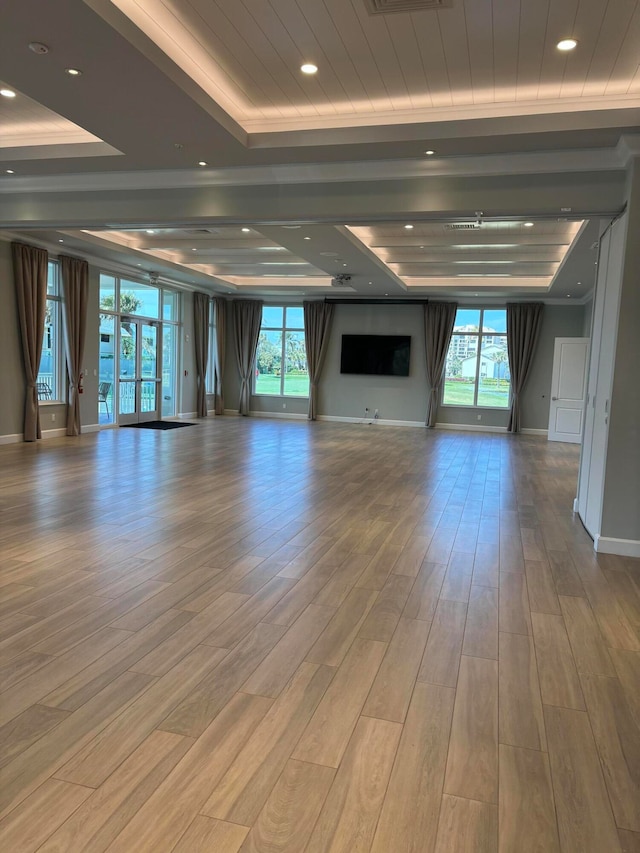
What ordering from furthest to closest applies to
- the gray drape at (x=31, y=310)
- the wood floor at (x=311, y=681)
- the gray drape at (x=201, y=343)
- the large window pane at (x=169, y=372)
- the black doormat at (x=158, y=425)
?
1. the gray drape at (x=201, y=343)
2. the large window pane at (x=169, y=372)
3. the black doormat at (x=158, y=425)
4. the gray drape at (x=31, y=310)
5. the wood floor at (x=311, y=681)

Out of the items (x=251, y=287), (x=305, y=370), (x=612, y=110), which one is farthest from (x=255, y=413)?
(x=612, y=110)

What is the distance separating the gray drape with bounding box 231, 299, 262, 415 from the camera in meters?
14.9

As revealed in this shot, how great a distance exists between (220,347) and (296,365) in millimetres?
1982

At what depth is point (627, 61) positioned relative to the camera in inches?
155

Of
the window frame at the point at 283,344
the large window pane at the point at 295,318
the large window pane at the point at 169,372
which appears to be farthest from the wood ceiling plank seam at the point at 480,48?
the window frame at the point at 283,344

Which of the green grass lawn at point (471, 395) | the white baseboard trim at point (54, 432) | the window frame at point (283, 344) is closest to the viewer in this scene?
the white baseboard trim at point (54, 432)

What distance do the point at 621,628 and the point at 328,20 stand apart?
3955 millimetres

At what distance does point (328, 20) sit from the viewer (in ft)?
12.0

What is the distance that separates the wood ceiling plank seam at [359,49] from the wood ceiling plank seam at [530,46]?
38.0 inches

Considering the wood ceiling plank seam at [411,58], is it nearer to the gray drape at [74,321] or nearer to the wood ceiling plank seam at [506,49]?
the wood ceiling plank seam at [506,49]

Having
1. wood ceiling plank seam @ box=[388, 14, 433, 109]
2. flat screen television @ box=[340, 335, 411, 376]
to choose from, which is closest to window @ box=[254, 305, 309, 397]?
flat screen television @ box=[340, 335, 411, 376]

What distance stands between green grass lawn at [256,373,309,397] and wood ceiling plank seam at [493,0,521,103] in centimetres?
1075

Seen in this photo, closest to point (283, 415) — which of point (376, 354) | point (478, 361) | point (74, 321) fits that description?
point (376, 354)

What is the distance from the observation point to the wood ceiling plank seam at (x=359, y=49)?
11.5 feet
